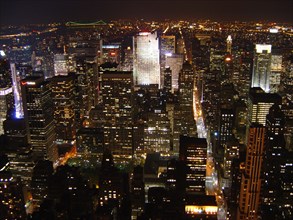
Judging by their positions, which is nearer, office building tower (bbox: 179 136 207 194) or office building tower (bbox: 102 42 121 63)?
office building tower (bbox: 179 136 207 194)

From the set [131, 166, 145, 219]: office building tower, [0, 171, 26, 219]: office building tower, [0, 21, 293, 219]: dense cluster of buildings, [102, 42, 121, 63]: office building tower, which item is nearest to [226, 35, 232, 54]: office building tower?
[0, 21, 293, 219]: dense cluster of buildings

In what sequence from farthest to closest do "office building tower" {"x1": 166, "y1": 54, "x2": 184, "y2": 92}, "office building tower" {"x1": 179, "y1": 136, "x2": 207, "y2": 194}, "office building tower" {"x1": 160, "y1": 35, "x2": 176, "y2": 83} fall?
"office building tower" {"x1": 160, "y1": 35, "x2": 176, "y2": 83}, "office building tower" {"x1": 166, "y1": 54, "x2": 184, "y2": 92}, "office building tower" {"x1": 179, "y1": 136, "x2": 207, "y2": 194}

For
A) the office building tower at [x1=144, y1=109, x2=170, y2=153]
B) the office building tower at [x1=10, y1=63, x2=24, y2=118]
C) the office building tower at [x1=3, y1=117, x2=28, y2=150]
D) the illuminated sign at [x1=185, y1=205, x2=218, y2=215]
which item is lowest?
the office building tower at [x1=144, y1=109, x2=170, y2=153]

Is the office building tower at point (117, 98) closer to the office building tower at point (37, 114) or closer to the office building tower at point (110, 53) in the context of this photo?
the office building tower at point (37, 114)

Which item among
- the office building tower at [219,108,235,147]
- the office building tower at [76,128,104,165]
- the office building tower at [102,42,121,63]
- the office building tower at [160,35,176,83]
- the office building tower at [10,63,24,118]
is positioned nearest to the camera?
the office building tower at [219,108,235,147]

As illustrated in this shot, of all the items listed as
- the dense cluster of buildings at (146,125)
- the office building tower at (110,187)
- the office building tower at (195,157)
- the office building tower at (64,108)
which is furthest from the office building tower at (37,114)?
the office building tower at (195,157)

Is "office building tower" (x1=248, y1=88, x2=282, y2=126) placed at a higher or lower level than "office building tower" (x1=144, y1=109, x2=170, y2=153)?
higher

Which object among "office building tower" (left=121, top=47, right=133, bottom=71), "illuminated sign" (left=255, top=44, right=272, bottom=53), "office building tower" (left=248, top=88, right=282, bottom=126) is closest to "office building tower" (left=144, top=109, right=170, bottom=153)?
"office building tower" (left=248, top=88, right=282, bottom=126)

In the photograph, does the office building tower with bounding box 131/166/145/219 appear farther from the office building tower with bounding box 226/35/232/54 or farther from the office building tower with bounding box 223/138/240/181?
the office building tower with bounding box 226/35/232/54
